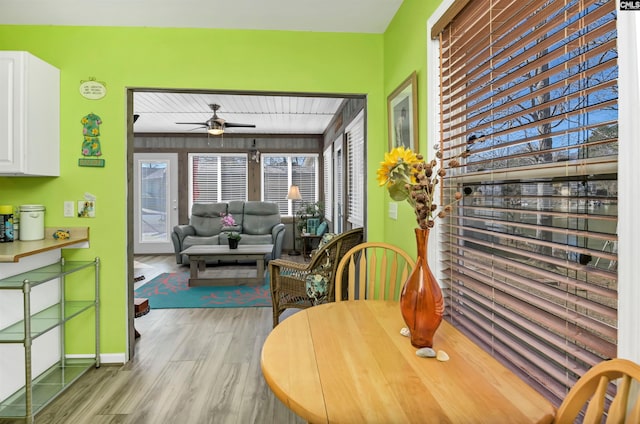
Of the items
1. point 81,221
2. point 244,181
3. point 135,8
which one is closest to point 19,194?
point 81,221

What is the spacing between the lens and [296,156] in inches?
305

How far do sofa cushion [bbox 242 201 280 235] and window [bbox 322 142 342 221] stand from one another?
983mm

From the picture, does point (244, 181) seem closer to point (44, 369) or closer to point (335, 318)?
point (44, 369)

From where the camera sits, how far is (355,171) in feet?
15.0

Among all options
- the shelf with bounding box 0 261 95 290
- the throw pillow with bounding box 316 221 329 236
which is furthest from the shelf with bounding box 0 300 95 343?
the throw pillow with bounding box 316 221 329 236

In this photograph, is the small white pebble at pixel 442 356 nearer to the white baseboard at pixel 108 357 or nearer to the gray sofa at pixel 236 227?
the white baseboard at pixel 108 357

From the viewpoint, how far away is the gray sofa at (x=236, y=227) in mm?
6328

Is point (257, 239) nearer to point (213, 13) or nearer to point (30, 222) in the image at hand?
point (30, 222)

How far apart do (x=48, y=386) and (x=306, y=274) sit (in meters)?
1.84

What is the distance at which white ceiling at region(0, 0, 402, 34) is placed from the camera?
7.77 ft

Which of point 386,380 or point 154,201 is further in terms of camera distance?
point 154,201

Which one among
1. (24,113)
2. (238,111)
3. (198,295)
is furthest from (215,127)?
(24,113)

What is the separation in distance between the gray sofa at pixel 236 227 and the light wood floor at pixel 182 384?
283 centimetres

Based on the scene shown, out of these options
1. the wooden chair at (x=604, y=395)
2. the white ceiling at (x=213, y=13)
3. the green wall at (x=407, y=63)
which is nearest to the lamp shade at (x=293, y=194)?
the green wall at (x=407, y=63)
